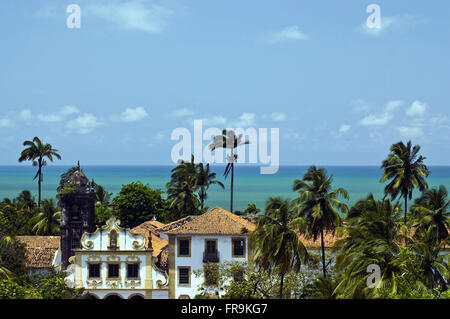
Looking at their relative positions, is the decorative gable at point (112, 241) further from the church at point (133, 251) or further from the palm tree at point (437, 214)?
the palm tree at point (437, 214)

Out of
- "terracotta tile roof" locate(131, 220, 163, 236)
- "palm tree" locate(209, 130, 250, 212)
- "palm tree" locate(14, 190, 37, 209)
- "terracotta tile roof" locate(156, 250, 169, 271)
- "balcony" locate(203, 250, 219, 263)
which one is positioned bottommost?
"terracotta tile roof" locate(156, 250, 169, 271)

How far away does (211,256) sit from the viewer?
2298 inches

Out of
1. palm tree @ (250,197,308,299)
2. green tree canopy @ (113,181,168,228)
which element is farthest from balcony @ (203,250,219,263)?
green tree canopy @ (113,181,168,228)

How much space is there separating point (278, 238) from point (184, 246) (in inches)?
553

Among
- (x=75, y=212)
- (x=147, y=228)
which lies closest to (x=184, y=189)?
(x=147, y=228)

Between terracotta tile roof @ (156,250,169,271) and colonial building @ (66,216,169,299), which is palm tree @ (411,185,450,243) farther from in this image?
terracotta tile roof @ (156,250,169,271)

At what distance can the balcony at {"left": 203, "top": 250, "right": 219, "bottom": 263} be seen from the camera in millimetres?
58125

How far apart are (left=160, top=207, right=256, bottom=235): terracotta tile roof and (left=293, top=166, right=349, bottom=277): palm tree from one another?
5501 mm

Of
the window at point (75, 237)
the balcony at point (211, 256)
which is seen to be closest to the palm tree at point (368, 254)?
the balcony at point (211, 256)

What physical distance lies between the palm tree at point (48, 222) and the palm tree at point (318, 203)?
33.0 m

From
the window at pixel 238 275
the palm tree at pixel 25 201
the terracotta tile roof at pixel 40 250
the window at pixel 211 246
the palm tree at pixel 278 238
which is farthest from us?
the palm tree at pixel 25 201

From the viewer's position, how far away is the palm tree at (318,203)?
5619 cm
